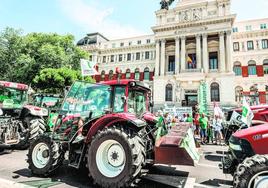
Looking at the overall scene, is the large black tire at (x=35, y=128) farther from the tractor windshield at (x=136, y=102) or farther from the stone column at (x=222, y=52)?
the stone column at (x=222, y=52)

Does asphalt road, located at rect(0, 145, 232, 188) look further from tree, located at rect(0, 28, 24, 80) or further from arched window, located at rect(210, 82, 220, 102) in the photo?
arched window, located at rect(210, 82, 220, 102)

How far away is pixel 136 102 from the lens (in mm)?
4484

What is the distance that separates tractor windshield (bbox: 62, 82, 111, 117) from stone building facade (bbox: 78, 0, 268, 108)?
2585cm

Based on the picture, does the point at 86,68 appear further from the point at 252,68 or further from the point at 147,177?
the point at 252,68

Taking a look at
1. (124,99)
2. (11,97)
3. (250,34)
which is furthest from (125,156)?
(250,34)

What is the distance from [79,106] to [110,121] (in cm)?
98

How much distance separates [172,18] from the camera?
105 feet

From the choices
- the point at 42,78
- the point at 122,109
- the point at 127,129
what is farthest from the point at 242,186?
the point at 42,78

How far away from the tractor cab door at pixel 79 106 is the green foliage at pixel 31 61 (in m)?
17.3

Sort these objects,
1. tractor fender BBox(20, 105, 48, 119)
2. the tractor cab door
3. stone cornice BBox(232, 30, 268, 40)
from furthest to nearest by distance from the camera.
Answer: stone cornice BBox(232, 30, 268, 40) < tractor fender BBox(20, 105, 48, 119) < the tractor cab door

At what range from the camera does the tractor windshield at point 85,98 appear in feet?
13.8

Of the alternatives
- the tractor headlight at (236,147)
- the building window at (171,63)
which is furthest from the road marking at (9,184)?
the building window at (171,63)

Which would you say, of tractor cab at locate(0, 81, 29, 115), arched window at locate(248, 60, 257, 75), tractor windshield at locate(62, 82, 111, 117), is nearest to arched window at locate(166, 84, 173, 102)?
arched window at locate(248, 60, 257, 75)

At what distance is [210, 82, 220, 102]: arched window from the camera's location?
27873 mm
